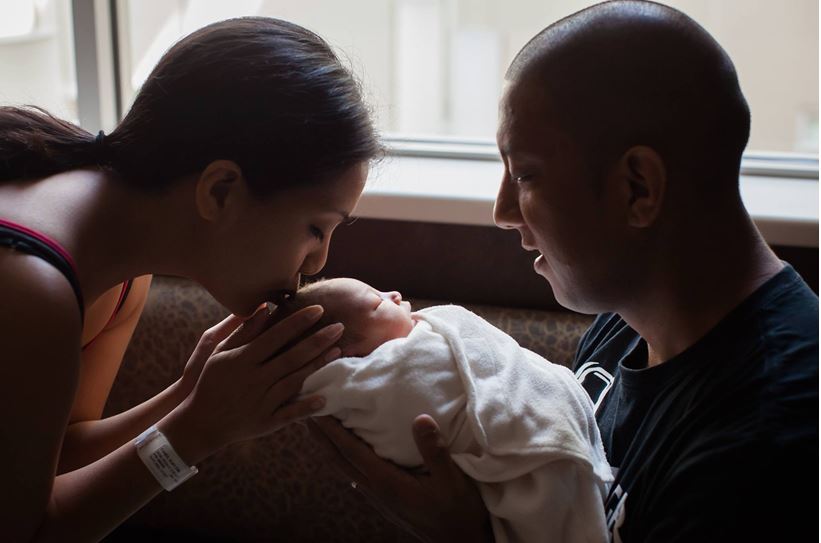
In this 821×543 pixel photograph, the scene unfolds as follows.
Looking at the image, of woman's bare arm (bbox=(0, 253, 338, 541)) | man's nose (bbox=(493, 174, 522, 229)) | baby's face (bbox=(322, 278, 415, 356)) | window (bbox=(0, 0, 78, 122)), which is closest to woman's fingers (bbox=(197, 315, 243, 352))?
woman's bare arm (bbox=(0, 253, 338, 541))

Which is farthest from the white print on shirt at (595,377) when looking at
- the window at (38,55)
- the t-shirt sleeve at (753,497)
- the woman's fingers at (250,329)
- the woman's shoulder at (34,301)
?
the window at (38,55)

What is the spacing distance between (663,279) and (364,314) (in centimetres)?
46

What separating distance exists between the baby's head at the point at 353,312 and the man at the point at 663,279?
0.14 m

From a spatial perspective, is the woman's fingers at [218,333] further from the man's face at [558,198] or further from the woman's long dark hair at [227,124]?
the man's face at [558,198]

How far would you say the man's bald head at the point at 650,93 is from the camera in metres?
1.20

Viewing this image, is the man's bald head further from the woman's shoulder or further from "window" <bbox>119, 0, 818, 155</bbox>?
"window" <bbox>119, 0, 818, 155</bbox>

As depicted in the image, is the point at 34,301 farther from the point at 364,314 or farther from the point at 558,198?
the point at 558,198

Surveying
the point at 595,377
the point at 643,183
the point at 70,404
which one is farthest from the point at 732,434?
the point at 70,404

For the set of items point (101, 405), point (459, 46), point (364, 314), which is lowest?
point (101, 405)

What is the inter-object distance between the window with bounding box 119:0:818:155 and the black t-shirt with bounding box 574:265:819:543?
4.25 feet

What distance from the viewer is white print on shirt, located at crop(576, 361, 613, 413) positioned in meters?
1.48

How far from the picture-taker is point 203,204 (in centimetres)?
133

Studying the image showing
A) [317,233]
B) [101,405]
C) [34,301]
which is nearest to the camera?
[34,301]

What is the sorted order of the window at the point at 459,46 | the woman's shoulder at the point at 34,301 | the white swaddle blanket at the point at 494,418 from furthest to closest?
the window at the point at 459,46
the white swaddle blanket at the point at 494,418
the woman's shoulder at the point at 34,301
